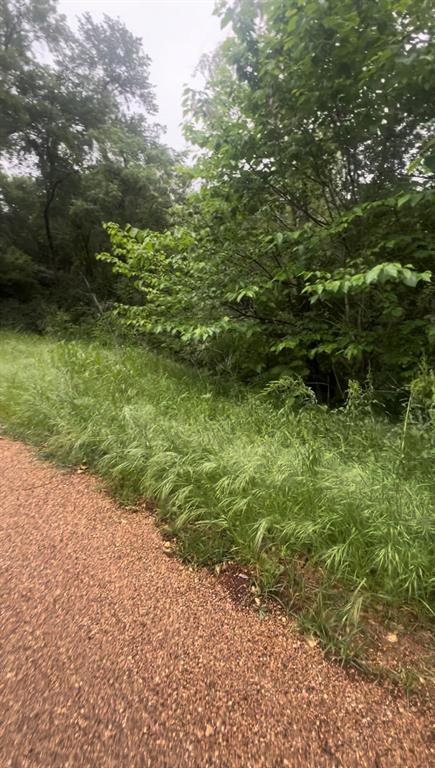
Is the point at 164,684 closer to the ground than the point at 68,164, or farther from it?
closer to the ground

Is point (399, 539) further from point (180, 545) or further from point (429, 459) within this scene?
point (180, 545)

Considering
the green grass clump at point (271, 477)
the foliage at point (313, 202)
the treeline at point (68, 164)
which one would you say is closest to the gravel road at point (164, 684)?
the green grass clump at point (271, 477)

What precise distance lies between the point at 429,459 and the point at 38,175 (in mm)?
16183

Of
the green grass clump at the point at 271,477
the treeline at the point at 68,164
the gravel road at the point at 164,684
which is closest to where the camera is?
the gravel road at the point at 164,684

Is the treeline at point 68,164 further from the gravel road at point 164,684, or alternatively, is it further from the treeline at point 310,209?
the gravel road at point 164,684

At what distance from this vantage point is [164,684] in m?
1.09

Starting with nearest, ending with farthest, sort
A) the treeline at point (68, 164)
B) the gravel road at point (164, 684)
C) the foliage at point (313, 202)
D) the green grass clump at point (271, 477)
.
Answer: the gravel road at point (164, 684)
the green grass clump at point (271, 477)
the foliage at point (313, 202)
the treeline at point (68, 164)

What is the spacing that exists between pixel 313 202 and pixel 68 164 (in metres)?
12.5

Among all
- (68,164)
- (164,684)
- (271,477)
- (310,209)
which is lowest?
(164,684)

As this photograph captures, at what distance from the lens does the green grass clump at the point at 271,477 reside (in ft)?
4.58

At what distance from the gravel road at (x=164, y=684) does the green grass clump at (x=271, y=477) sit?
0.22m

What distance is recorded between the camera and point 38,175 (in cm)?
1264

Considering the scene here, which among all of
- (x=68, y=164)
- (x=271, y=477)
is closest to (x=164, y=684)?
(x=271, y=477)

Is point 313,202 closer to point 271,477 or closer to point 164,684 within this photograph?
point 271,477
